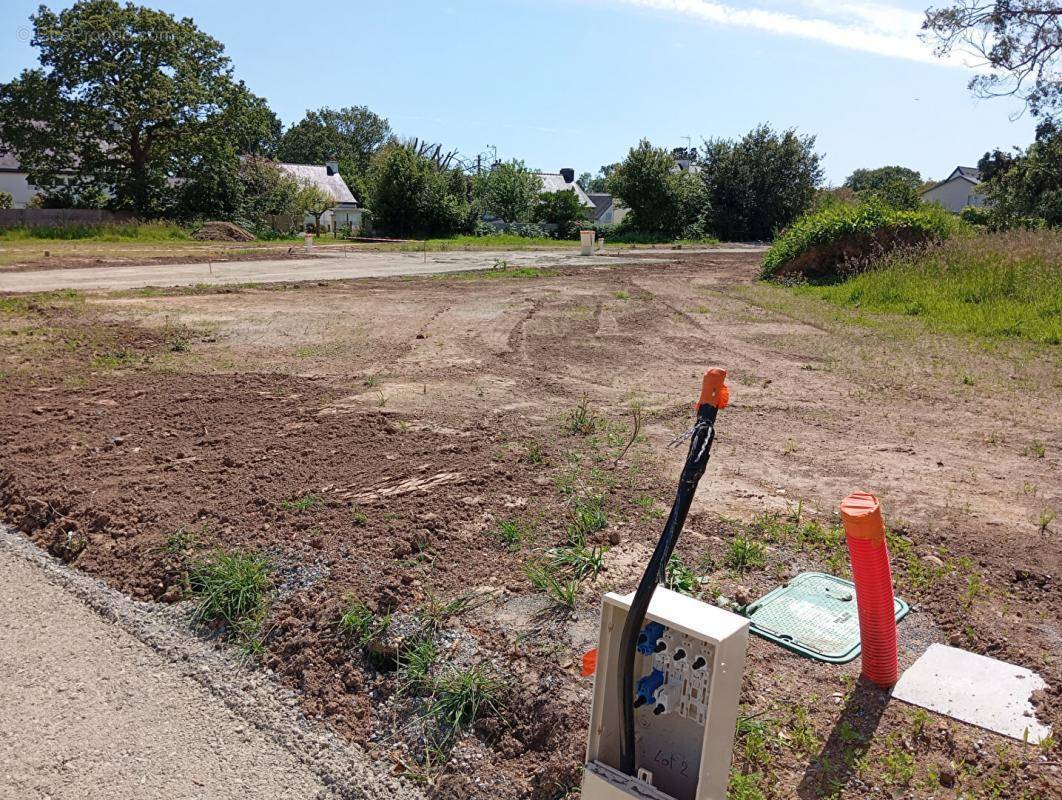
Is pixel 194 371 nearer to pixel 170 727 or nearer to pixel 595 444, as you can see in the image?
pixel 595 444

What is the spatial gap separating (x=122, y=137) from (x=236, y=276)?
25.0m

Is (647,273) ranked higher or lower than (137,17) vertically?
lower

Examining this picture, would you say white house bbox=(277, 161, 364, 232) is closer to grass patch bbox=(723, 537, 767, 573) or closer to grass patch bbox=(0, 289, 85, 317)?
grass patch bbox=(0, 289, 85, 317)

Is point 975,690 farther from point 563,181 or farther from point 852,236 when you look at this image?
point 563,181

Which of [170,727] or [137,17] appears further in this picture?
[137,17]

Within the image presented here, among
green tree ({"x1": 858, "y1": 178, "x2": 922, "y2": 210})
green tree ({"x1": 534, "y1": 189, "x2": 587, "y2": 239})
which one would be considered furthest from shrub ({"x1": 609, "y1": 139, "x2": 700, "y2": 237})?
green tree ({"x1": 858, "y1": 178, "x2": 922, "y2": 210})

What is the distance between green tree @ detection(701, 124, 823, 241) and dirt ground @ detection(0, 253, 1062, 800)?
113 ft

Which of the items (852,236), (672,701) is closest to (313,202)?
(852,236)

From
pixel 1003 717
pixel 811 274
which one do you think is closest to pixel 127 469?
pixel 1003 717

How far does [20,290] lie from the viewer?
14977mm

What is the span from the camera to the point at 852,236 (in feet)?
59.9

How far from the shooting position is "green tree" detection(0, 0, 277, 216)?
118 ft

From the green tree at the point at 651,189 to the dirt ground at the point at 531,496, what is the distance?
1259 inches

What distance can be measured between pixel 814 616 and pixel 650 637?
1872mm
